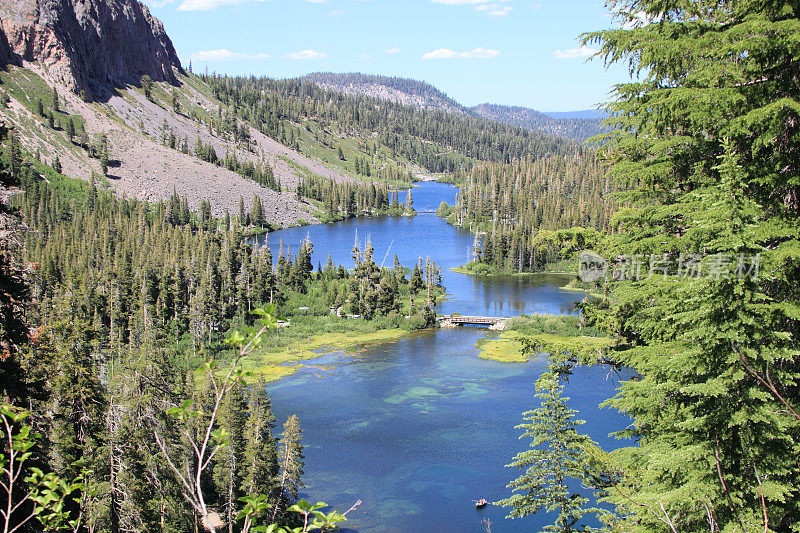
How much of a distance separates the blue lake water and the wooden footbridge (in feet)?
6.75

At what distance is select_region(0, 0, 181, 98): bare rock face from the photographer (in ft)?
477

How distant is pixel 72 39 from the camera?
528 feet

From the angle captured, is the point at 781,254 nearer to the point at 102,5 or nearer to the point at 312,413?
the point at 312,413

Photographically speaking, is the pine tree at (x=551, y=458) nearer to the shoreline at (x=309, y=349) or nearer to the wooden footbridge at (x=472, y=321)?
the shoreline at (x=309, y=349)

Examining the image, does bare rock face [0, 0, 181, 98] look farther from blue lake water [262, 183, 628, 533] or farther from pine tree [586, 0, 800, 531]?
pine tree [586, 0, 800, 531]

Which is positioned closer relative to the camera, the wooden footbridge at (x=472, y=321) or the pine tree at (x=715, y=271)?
the pine tree at (x=715, y=271)

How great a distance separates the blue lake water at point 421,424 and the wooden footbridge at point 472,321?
6.75 ft

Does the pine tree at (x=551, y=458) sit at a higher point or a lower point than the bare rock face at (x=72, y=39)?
lower

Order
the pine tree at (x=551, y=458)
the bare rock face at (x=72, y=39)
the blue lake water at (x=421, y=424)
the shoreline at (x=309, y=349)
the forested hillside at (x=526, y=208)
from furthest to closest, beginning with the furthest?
the bare rock face at (x=72, y=39), the forested hillside at (x=526, y=208), the shoreline at (x=309, y=349), the blue lake water at (x=421, y=424), the pine tree at (x=551, y=458)

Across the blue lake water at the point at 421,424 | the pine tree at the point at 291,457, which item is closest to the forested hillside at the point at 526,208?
the blue lake water at the point at 421,424

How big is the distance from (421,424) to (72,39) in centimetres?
16252

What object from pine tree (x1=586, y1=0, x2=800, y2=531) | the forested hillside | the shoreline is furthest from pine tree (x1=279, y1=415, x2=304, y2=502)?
the forested hillside

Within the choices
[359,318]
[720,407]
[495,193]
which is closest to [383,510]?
[720,407]

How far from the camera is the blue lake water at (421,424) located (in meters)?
33.7
